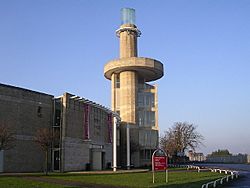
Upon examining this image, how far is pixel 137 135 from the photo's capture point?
73.1 meters

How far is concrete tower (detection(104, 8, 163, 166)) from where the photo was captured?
72.9m

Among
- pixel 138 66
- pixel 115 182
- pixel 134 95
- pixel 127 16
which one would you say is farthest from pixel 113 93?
pixel 115 182

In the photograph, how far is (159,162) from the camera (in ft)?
96.7

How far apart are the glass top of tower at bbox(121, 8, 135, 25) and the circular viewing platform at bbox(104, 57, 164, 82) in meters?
10.8

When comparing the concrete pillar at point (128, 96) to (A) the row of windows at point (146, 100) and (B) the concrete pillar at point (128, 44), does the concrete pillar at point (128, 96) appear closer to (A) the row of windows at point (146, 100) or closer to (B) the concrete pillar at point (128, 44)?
(A) the row of windows at point (146, 100)

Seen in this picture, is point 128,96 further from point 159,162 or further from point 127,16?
point 159,162

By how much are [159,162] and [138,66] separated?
44.4 metres

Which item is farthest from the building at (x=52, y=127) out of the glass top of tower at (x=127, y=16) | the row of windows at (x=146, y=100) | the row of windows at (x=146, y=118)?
the glass top of tower at (x=127, y=16)

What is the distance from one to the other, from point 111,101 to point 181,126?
2521 centimetres

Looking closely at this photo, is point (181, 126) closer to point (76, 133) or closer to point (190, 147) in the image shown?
point (190, 147)

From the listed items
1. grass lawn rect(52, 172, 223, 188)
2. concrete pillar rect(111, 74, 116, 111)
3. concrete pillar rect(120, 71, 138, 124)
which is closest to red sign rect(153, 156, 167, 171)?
grass lawn rect(52, 172, 223, 188)

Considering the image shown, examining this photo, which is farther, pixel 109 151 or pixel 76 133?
pixel 109 151

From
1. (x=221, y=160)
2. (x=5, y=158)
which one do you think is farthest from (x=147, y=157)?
(x=221, y=160)

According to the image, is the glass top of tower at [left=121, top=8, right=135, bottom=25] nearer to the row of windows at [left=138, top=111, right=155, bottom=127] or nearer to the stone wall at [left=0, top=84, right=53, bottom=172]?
the row of windows at [left=138, top=111, right=155, bottom=127]
